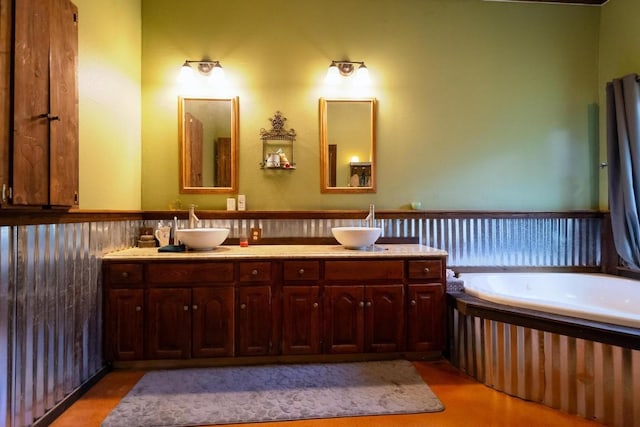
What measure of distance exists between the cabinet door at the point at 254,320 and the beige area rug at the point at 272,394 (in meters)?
0.16

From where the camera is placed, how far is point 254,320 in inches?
88.4

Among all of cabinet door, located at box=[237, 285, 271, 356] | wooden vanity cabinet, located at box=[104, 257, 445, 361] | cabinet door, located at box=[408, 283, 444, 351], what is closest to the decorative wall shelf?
wooden vanity cabinet, located at box=[104, 257, 445, 361]

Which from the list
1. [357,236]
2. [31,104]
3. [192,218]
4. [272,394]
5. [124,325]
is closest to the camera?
[31,104]

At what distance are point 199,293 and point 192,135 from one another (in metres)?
1.45

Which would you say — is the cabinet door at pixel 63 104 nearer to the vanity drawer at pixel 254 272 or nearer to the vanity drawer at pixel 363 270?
the vanity drawer at pixel 254 272

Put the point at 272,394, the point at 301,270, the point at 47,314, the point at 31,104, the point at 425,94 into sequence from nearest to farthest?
the point at 31,104
the point at 47,314
the point at 272,394
the point at 301,270
the point at 425,94

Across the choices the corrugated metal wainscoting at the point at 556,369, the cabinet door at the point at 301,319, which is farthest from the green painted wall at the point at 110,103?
the corrugated metal wainscoting at the point at 556,369

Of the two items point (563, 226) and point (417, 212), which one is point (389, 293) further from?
point (563, 226)

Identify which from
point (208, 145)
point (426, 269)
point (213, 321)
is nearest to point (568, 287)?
point (426, 269)

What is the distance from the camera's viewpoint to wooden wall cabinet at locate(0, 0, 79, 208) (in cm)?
140

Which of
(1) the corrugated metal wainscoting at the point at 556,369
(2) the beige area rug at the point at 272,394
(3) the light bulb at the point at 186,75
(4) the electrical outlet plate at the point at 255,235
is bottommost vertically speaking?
(2) the beige area rug at the point at 272,394

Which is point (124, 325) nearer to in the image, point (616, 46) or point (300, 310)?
point (300, 310)

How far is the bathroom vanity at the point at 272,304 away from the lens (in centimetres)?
219

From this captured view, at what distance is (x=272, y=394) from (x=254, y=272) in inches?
30.6
